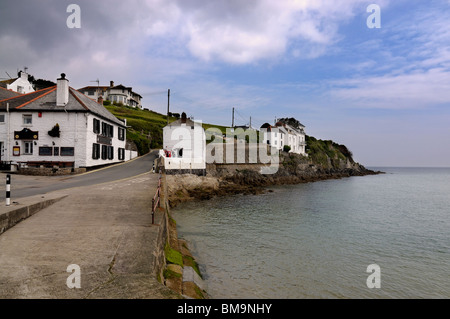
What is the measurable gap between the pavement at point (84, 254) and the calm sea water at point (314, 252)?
4.46 metres

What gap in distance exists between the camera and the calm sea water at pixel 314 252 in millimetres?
11000

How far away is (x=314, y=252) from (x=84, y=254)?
12566 millimetres

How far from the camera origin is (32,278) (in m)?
5.02

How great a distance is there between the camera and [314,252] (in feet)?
49.2

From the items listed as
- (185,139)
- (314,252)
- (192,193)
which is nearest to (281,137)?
(185,139)

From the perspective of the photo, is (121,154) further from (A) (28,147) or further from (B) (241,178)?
(B) (241,178)

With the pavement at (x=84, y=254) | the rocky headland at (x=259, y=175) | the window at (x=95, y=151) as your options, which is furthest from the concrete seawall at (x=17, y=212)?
the window at (x=95, y=151)

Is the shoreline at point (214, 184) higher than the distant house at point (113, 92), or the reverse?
the distant house at point (113, 92)

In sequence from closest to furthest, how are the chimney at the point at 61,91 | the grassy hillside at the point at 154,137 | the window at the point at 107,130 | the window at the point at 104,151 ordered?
the chimney at the point at 61,91, the window at the point at 104,151, the window at the point at 107,130, the grassy hillside at the point at 154,137

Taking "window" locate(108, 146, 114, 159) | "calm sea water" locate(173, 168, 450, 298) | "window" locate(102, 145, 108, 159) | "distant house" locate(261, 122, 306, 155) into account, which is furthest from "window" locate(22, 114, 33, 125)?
"distant house" locate(261, 122, 306, 155)

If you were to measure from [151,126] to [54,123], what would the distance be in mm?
38189

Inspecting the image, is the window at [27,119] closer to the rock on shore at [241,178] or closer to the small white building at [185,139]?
the rock on shore at [241,178]
